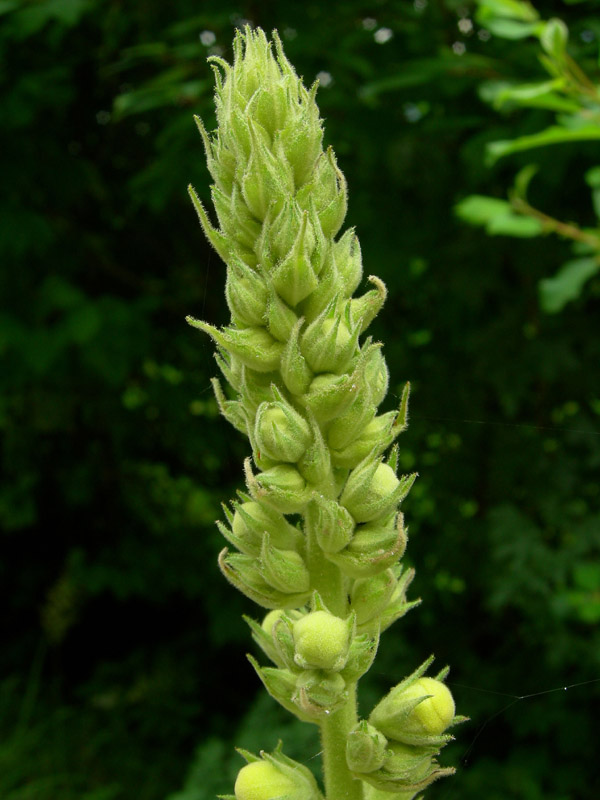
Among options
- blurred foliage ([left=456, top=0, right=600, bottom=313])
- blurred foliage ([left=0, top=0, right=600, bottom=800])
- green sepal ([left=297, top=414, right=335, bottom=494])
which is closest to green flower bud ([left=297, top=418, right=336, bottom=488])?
green sepal ([left=297, top=414, right=335, bottom=494])

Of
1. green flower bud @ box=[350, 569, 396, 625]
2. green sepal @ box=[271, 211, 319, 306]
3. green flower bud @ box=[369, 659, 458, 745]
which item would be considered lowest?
green flower bud @ box=[369, 659, 458, 745]

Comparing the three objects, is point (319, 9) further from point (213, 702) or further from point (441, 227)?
point (213, 702)

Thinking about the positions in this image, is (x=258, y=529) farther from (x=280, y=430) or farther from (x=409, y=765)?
(x=409, y=765)

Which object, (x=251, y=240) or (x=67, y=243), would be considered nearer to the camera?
(x=251, y=240)

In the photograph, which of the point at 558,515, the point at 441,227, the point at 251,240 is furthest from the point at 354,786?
the point at 441,227

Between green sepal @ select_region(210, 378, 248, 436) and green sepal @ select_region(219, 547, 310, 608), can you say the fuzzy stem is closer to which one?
green sepal @ select_region(219, 547, 310, 608)

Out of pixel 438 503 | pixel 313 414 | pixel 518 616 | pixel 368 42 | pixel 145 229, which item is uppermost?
pixel 313 414
